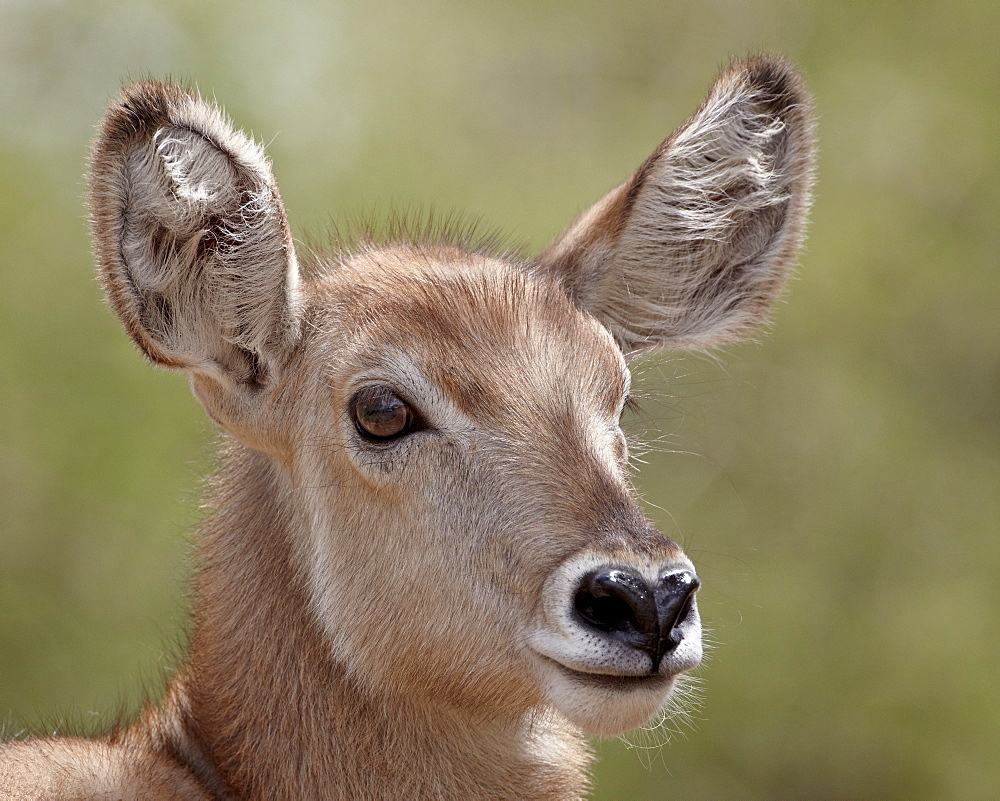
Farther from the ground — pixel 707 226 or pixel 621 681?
pixel 707 226

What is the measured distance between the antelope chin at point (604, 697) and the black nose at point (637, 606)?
14cm

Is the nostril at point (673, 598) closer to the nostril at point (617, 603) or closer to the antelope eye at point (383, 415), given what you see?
the nostril at point (617, 603)

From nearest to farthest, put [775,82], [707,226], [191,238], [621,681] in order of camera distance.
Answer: [621,681], [191,238], [775,82], [707,226]

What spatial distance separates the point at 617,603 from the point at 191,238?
2287 millimetres

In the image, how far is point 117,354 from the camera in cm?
1325

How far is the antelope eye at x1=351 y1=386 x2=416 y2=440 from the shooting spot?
4680 millimetres

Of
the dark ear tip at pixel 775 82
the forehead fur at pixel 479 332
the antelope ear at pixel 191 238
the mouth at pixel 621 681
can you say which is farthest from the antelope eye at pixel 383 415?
the dark ear tip at pixel 775 82

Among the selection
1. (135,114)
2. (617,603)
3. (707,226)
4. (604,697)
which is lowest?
(604,697)

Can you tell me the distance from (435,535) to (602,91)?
1305cm

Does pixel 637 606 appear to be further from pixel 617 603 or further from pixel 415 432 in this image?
pixel 415 432

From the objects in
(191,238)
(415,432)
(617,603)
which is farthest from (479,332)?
(617,603)

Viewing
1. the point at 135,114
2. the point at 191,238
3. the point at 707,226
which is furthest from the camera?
the point at 707,226

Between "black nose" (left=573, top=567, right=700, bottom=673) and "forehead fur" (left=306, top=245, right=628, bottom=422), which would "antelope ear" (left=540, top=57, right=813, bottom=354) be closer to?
"forehead fur" (left=306, top=245, right=628, bottom=422)

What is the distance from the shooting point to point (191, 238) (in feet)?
15.8
